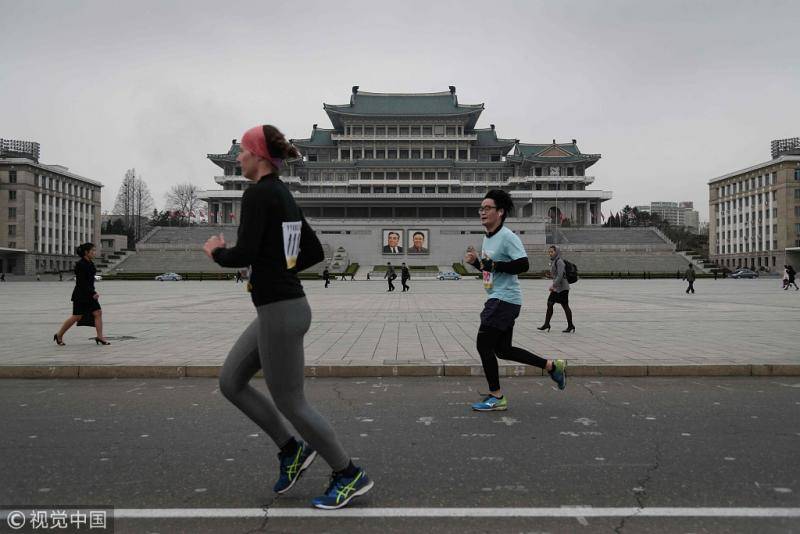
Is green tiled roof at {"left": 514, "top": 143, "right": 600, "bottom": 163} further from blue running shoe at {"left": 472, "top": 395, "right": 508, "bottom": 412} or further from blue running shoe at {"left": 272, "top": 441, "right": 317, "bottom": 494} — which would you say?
blue running shoe at {"left": 272, "top": 441, "right": 317, "bottom": 494}

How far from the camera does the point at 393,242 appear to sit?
63.5 m

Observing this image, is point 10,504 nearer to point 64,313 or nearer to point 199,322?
point 199,322

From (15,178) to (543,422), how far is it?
89.3 m

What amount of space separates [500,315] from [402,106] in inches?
2947

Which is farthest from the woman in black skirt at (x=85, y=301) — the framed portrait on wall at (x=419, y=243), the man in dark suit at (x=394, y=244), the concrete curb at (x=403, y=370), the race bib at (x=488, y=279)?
the framed portrait on wall at (x=419, y=243)

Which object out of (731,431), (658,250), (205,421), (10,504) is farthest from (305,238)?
(658,250)

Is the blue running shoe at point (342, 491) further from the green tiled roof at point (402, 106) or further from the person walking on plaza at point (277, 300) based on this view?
the green tiled roof at point (402, 106)

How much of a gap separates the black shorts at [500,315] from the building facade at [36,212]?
266 feet

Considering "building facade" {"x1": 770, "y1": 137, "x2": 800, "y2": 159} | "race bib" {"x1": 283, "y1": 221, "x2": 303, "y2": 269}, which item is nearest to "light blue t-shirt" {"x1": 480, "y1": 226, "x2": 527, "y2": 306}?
"race bib" {"x1": 283, "y1": 221, "x2": 303, "y2": 269}

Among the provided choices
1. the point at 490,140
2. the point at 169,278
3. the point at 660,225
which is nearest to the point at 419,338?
the point at 169,278

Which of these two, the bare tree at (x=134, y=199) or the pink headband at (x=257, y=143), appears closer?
the pink headband at (x=257, y=143)

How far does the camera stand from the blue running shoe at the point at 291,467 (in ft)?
9.97

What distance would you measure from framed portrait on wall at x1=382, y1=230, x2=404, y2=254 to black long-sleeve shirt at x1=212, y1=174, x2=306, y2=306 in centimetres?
6062

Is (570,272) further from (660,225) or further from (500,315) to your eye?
(660,225)
